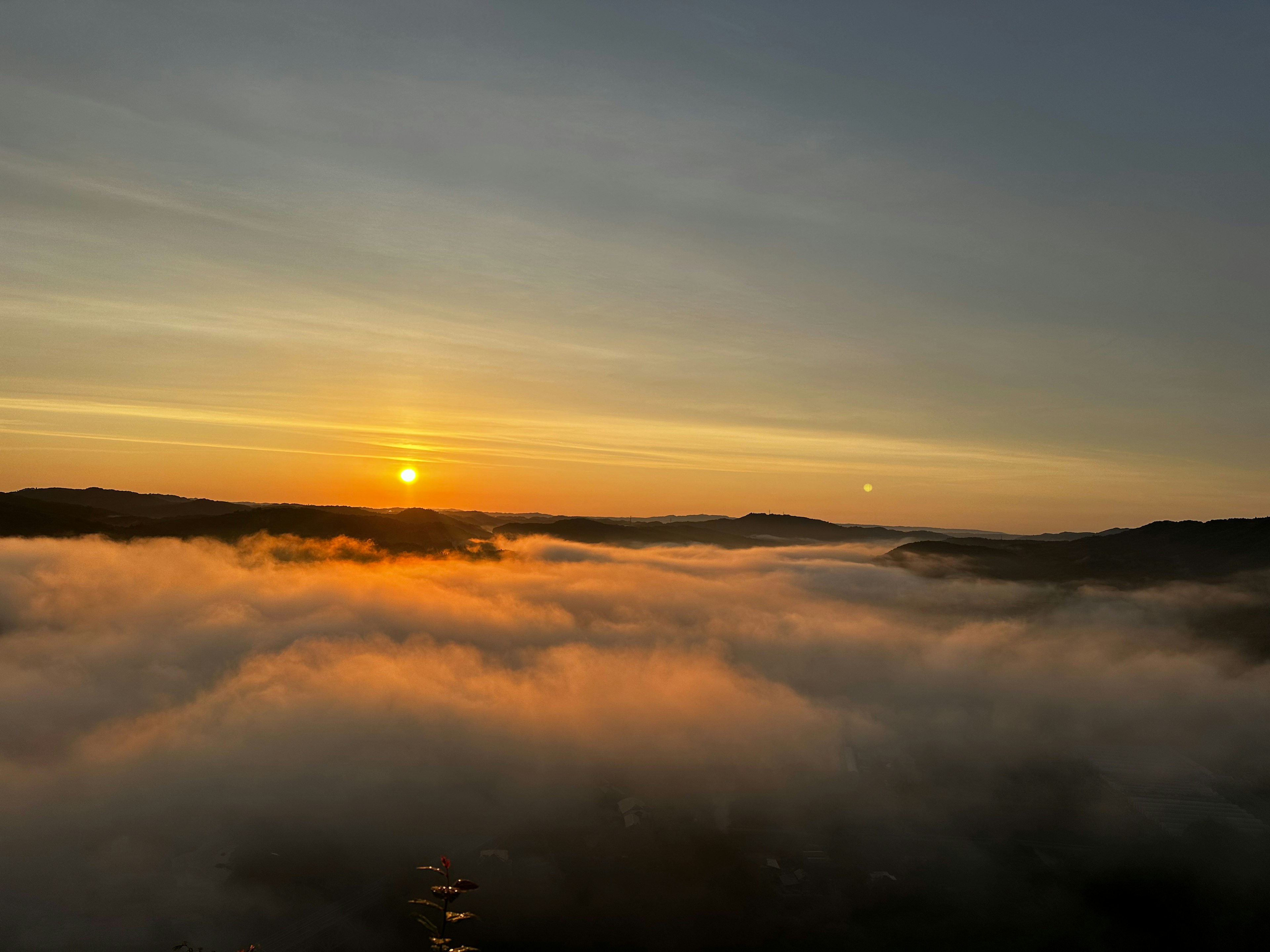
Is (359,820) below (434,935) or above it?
below

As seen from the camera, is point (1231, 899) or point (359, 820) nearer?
point (1231, 899)

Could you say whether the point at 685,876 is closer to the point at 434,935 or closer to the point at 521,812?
the point at 521,812

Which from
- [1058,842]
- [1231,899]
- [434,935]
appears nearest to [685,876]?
[1058,842]

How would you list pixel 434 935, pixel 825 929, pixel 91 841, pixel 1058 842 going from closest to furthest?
1. pixel 434 935
2. pixel 825 929
3. pixel 91 841
4. pixel 1058 842

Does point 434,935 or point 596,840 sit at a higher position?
point 434,935

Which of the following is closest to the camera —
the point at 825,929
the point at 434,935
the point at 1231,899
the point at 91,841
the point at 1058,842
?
the point at 434,935

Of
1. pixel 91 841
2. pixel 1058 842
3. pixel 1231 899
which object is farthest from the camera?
pixel 1058 842

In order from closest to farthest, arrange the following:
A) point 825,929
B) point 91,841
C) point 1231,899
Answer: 1. point 825,929
2. point 1231,899
3. point 91,841

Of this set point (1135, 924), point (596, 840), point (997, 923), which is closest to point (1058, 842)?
point (1135, 924)

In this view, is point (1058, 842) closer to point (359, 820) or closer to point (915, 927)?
point (915, 927)
